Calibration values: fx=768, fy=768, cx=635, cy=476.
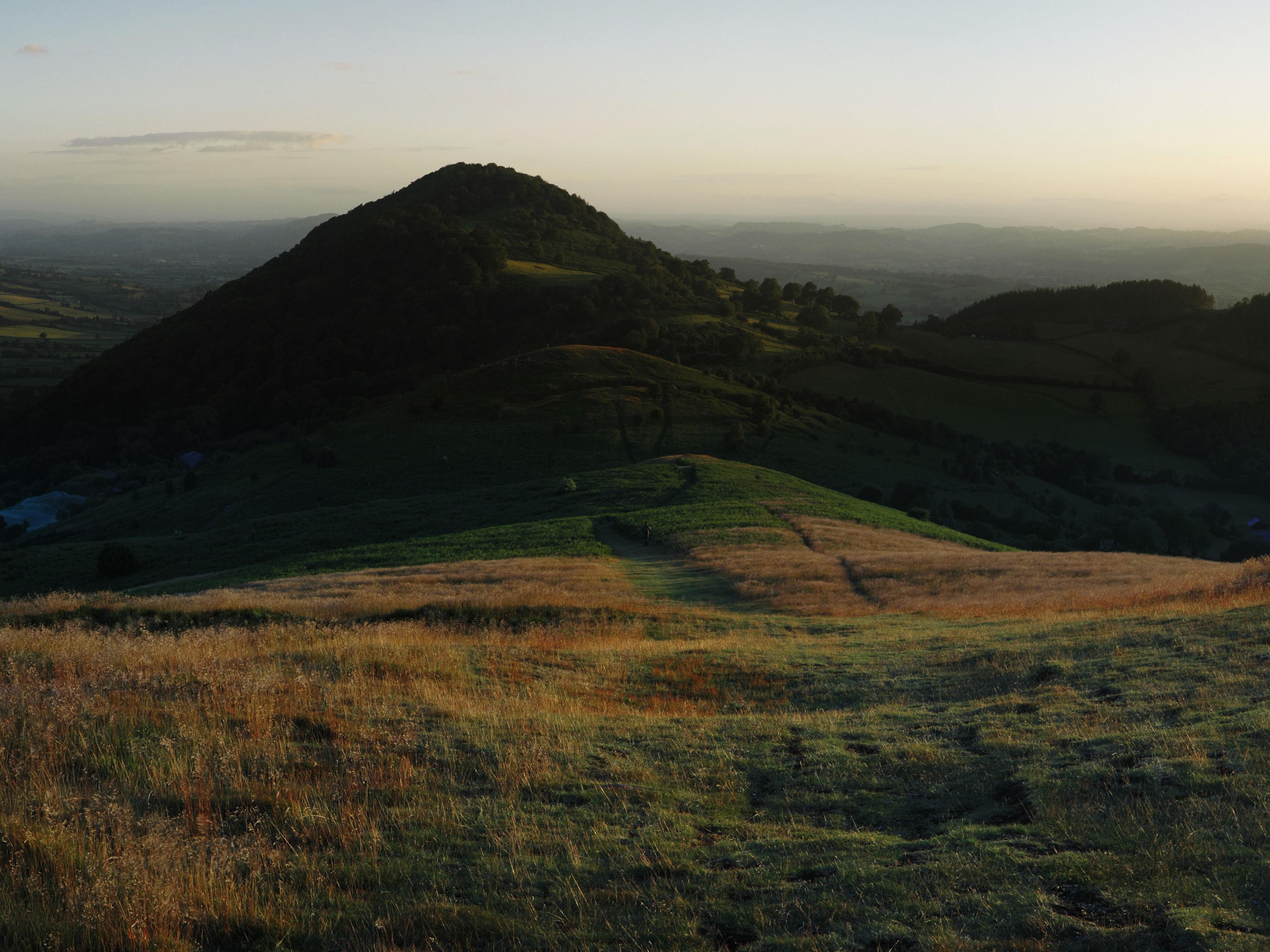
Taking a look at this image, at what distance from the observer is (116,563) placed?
3878 cm

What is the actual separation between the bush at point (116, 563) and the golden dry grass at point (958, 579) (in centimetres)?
2861

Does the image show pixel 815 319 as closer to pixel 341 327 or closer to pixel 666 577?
pixel 341 327

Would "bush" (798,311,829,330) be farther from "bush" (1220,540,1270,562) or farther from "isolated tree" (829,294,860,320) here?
"bush" (1220,540,1270,562)

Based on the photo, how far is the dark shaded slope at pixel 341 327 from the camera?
358ft

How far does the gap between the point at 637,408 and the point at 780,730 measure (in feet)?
222

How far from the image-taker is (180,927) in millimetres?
5199

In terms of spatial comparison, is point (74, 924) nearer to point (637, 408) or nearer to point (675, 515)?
point (675, 515)

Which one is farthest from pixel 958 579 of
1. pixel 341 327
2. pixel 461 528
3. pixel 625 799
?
pixel 341 327

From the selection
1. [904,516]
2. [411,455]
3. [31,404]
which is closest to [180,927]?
[904,516]

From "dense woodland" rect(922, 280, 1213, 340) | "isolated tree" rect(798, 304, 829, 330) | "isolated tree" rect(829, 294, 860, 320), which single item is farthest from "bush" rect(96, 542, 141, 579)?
"dense woodland" rect(922, 280, 1213, 340)

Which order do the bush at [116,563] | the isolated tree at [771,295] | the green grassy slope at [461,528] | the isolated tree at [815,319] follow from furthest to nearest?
the isolated tree at [771,295]
the isolated tree at [815,319]
the bush at [116,563]
the green grassy slope at [461,528]

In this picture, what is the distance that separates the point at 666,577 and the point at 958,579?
10.9 m

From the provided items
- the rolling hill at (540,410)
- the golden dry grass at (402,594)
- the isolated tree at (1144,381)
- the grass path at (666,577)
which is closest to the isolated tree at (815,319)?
the rolling hill at (540,410)

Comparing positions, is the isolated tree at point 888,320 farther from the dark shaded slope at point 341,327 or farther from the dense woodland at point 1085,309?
the dark shaded slope at point 341,327
